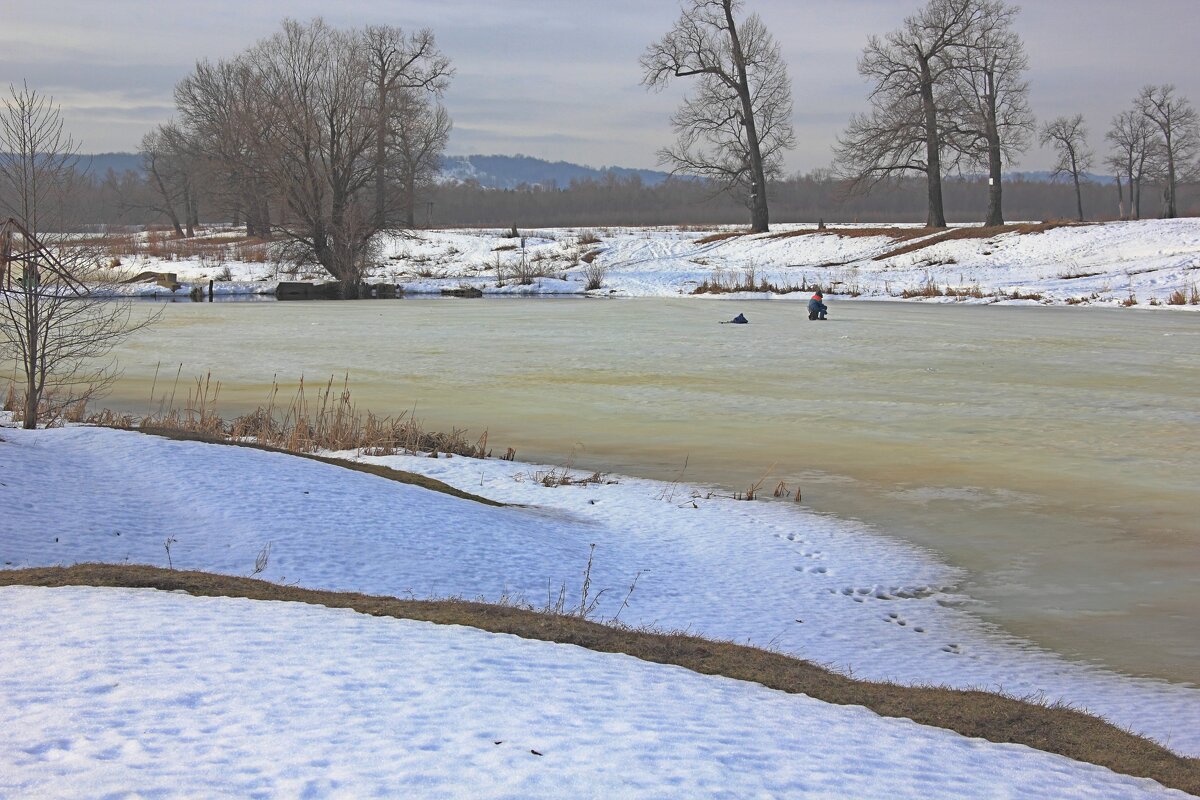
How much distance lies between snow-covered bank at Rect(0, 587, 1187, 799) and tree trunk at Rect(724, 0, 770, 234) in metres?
51.0

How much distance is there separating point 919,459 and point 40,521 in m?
8.02

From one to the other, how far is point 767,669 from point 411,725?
1955mm

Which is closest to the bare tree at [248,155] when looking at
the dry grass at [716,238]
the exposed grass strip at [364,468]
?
the dry grass at [716,238]

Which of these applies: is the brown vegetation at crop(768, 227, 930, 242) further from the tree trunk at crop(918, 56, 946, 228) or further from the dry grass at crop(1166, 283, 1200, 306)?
the dry grass at crop(1166, 283, 1200, 306)

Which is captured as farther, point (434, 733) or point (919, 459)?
point (919, 459)

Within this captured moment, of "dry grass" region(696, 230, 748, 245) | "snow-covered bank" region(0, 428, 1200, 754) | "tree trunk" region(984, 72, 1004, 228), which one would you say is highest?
"tree trunk" region(984, 72, 1004, 228)

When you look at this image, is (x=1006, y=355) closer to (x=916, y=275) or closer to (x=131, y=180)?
(x=916, y=275)

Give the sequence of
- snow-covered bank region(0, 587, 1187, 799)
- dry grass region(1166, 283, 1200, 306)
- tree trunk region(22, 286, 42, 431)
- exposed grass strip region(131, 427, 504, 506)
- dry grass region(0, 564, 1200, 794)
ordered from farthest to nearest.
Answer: dry grass region(1166, 283, 1200, 306) → tree trunk region(22, 286, 42, 431) → exposed grass strip region(131, 427, 504, 506) → dry grass region(0, 564, 1200, 794) → snow-covered bank region(0, 587, 1187, 799)

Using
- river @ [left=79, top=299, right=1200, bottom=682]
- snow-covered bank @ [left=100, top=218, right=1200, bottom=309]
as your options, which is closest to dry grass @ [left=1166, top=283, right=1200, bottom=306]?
snow-covered bank @ [left=100, top=218, right=1200, bottom=309]

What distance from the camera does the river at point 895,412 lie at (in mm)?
7699

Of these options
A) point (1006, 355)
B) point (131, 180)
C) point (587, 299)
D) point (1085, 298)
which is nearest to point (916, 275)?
point (1085, 298)

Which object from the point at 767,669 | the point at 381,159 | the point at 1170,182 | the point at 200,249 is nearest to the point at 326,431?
the point at 767,669

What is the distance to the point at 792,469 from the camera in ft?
35.8

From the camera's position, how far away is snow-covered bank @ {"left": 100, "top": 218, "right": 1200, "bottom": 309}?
33.9 m
